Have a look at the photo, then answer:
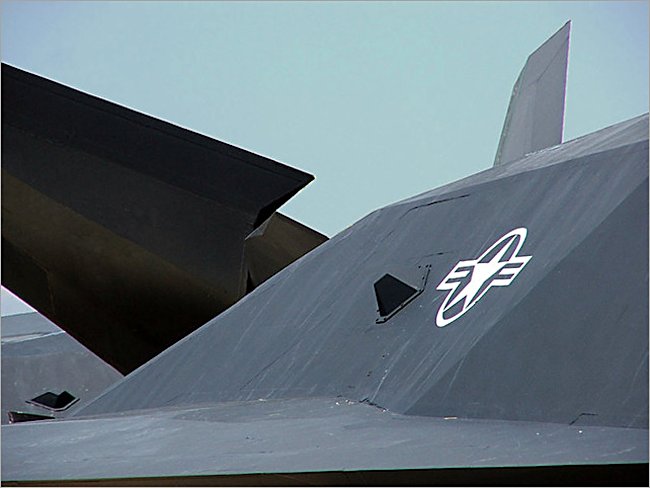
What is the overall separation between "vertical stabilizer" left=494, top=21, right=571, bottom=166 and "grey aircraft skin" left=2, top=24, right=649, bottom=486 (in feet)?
24.3

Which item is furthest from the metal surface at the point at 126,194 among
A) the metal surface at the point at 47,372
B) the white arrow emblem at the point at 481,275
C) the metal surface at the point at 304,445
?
the metal surface at the point at 47,372

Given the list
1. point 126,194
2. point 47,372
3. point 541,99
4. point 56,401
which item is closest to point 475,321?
point 126,194

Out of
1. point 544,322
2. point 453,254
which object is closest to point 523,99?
point 453,254

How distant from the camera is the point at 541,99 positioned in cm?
1714

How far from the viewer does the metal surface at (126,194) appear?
44.8 feet

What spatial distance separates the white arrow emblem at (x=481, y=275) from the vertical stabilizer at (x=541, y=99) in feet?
30.5

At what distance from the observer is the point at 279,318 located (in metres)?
9.50

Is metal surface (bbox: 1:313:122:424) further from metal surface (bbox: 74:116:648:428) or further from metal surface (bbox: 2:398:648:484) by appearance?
metal surface (bbox: 2:398:648:484)

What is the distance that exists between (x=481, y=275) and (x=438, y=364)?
2.73 feet

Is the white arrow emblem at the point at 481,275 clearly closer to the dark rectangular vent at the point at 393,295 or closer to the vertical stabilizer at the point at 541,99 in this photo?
the dark rectangular vent at the point at 393,295

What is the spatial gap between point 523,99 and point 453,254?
1086cm

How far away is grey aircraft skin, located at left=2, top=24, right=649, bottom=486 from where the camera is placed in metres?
4.69

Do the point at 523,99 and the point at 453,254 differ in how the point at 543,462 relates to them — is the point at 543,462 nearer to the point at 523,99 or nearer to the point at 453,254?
the point at 453,254

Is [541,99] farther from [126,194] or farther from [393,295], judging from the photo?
[393,295]
